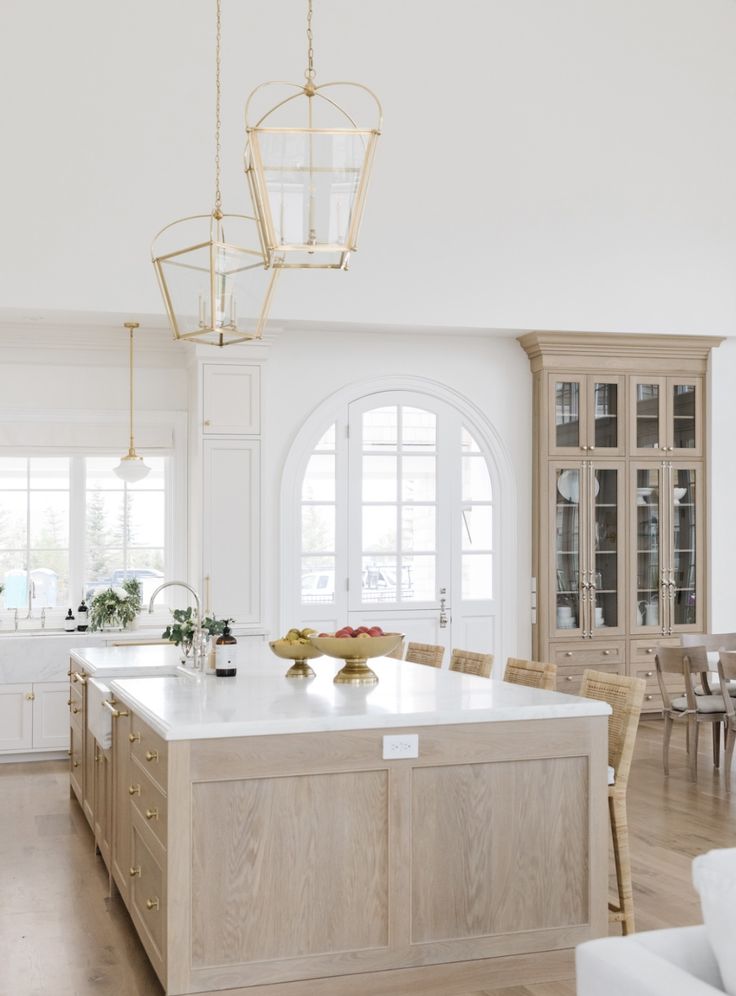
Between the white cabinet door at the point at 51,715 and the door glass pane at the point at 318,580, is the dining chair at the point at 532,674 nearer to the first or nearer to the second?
the door glass pane at the point at 318,580

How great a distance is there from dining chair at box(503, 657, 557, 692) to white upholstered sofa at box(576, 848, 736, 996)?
243 cm

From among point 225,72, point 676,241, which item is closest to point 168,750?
point 225,72

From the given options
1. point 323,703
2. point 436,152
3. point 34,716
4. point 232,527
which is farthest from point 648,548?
point 323,703

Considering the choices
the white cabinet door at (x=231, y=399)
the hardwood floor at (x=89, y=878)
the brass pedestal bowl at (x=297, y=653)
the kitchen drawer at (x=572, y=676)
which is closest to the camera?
the hardwood floor at (x=89, y=878)

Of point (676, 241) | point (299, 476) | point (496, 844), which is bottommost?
point (496, 844)

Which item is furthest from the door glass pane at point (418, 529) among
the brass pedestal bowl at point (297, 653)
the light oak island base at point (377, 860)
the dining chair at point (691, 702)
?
the light oak island base at point (377, 860)

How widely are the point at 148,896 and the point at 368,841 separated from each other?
2.50 ft

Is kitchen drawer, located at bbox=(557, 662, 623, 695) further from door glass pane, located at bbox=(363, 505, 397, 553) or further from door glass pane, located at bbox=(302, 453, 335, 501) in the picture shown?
door glass pane, located at bbox=(302, 453, 335, 501)

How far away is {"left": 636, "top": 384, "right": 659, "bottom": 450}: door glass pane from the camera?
8.44 m

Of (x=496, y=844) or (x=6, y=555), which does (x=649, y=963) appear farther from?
(x=6, y=555)

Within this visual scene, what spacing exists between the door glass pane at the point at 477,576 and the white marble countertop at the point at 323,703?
12.2ft

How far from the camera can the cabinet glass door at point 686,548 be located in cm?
855

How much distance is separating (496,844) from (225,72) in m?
5.56

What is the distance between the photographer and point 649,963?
1.92m
